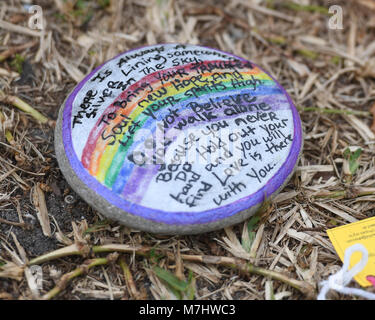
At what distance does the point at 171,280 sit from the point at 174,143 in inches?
18.7

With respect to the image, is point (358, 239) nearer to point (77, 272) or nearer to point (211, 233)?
point (211, 233)

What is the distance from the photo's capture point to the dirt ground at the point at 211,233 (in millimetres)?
1479

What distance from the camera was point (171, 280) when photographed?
1432 millimetres

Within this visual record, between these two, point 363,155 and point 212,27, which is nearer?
point 363,155

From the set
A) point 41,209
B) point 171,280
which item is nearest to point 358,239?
point 171,280

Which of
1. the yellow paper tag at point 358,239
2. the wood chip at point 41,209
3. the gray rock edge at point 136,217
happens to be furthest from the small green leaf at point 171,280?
the yellow paper tag at point 358,239

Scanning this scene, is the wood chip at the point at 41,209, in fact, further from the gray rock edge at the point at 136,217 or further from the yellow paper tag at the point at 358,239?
the yellow paper tag at the point at 358,239

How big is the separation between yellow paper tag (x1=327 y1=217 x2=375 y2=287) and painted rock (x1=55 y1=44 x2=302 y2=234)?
0.31 metres

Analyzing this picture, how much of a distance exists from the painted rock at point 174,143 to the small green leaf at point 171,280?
0.14 meters

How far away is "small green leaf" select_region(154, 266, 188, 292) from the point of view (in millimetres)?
1420

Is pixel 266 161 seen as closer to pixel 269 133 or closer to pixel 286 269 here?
pixel 269 133
